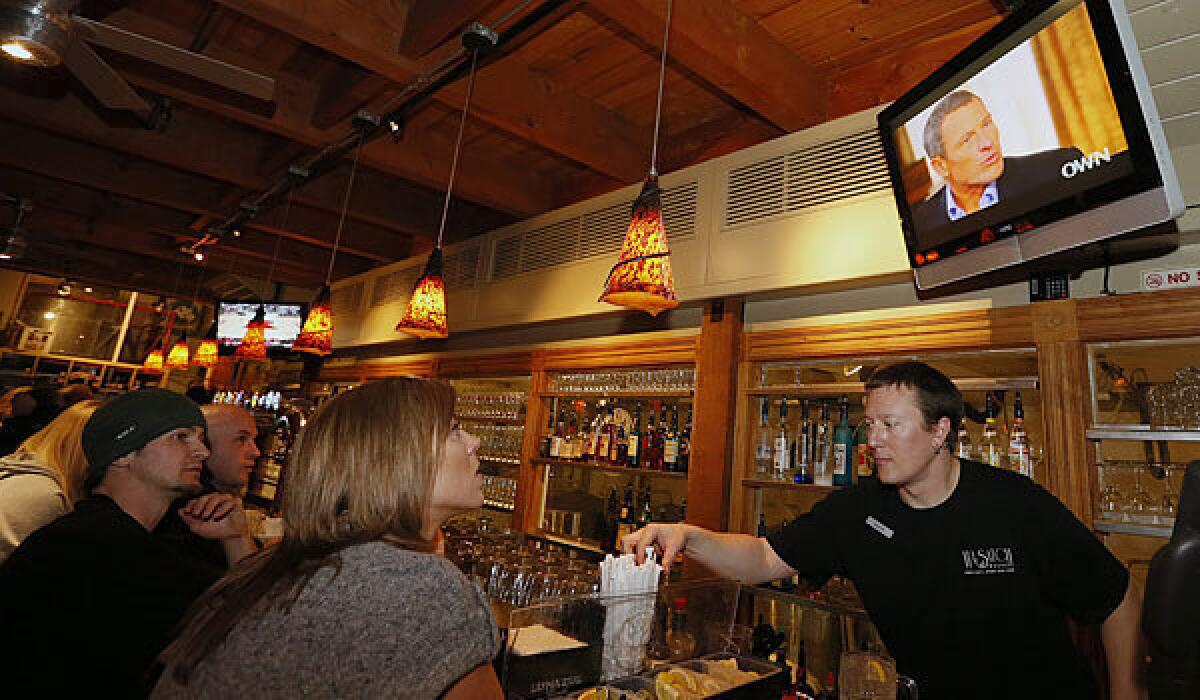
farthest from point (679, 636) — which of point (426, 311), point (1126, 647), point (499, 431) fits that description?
point (499, 431)

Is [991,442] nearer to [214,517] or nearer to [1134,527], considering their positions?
[1134,527]

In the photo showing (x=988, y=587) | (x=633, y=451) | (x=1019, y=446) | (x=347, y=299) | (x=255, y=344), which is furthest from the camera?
(x=347, y=299)

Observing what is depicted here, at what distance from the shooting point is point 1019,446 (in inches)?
99.3

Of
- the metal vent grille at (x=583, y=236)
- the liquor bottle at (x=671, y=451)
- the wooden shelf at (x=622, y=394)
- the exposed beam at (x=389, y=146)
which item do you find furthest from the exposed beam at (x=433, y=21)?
the liquor bottle at (x=671, y=451)

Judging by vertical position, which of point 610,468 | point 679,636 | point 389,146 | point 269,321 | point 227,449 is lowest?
point 679,636

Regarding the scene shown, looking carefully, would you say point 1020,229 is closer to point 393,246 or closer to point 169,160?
point 169,160

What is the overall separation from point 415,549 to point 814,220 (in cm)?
251

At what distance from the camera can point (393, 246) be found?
7008 millimetres

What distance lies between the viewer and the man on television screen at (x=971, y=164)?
1.95 meters

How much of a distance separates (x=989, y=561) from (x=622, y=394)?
2.37 meters

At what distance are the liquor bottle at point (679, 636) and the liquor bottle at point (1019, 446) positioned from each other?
70.5 inches

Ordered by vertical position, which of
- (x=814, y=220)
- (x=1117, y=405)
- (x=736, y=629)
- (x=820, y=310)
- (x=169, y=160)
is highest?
(x=169, y=160)

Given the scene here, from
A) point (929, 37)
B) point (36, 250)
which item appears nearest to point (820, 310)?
point (929, 37)

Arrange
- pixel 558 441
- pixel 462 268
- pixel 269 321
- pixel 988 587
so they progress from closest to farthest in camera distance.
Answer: pixel 988 587 → pixel 558 441 → pixel 462 268 → pixel 269 321
